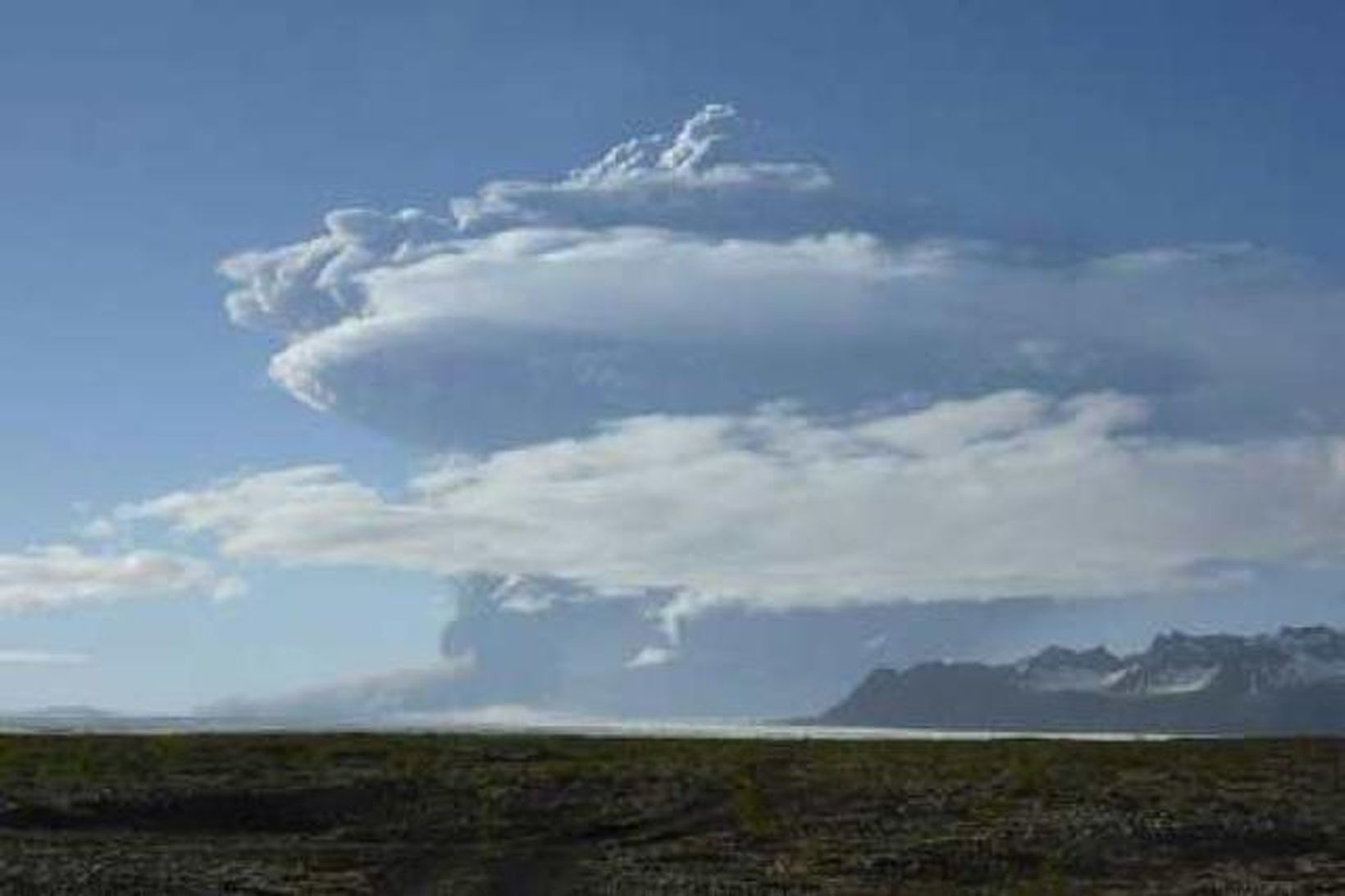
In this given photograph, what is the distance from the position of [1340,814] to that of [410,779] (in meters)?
36.9

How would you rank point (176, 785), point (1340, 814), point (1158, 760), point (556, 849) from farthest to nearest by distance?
point (1158, 760) < point (176, 785) < point (1340, 814) < point (556, 849)

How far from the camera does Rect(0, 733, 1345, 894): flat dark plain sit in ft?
178

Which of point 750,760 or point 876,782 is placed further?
point 750,760

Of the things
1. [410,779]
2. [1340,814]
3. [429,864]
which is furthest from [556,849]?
[1340,814]

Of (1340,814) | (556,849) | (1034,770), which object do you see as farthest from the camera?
(1034,770)

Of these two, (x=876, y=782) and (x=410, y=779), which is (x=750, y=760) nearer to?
(x=876, y=782)

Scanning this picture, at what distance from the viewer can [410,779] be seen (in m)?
78.9

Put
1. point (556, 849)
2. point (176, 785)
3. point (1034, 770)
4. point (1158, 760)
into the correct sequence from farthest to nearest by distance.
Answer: point (1158, 760) < point (1034, 770) < point (176, 785) < point (556, 849)

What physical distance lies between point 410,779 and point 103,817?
13.2 metres

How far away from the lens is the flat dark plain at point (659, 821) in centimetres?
5416

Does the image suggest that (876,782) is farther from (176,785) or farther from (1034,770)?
(176,785)

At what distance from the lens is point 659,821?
68.9 m

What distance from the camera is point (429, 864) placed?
189ft

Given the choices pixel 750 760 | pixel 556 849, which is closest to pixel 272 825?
pixel 556 849
